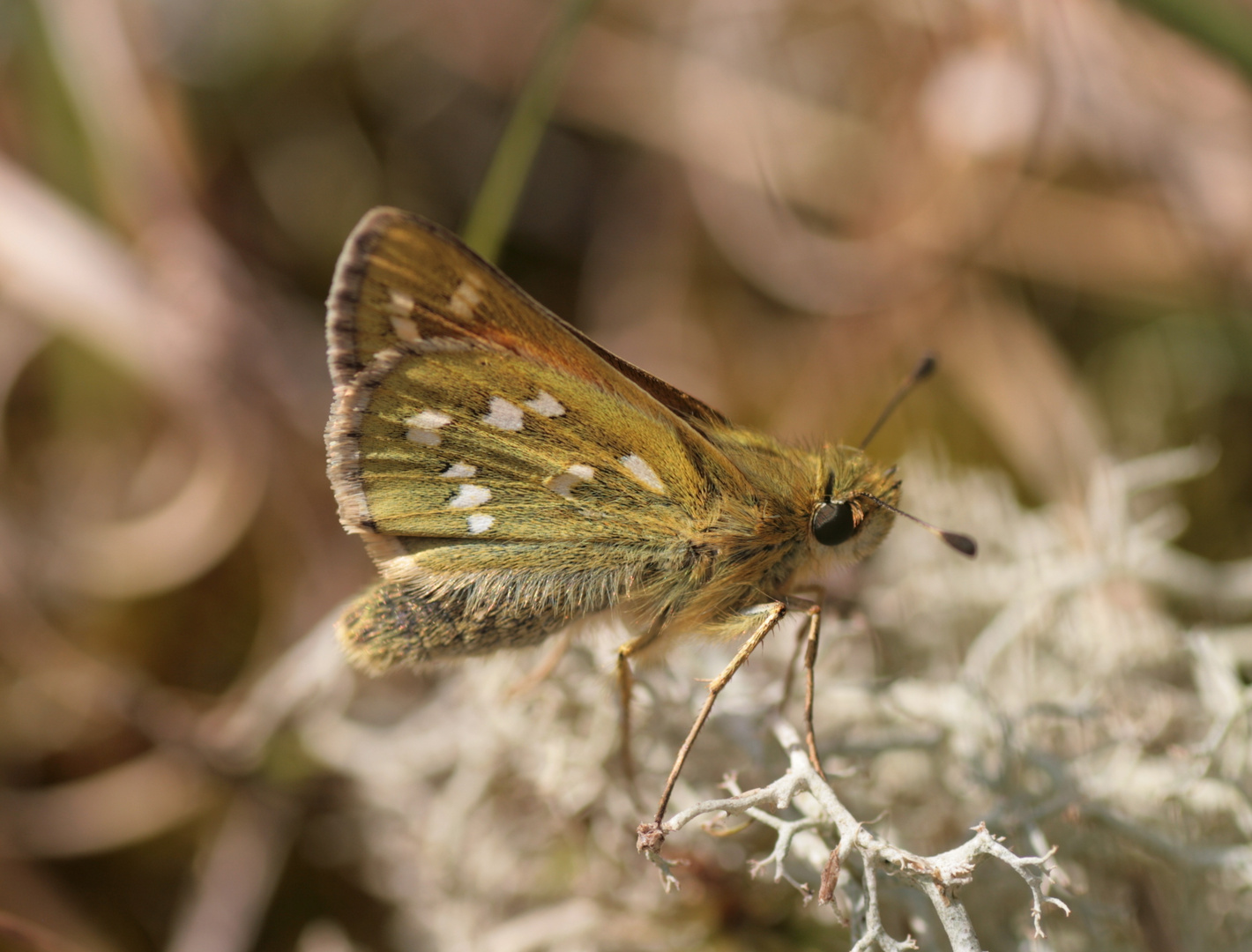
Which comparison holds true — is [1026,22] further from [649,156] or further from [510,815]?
[510,815]

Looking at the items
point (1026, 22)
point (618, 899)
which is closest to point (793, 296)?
point (1026, 22)

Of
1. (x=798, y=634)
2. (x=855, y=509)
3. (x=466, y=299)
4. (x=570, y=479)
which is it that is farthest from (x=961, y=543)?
(x=466, y=299)

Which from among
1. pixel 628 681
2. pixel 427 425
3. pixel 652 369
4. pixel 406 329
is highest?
pixel 406 329

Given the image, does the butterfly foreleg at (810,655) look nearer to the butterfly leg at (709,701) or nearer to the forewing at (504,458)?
the butterfly leg at (709,701)

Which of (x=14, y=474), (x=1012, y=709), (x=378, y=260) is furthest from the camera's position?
(x=14, y=474)

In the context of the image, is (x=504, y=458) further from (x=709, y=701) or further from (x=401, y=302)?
(x=709, y=701)

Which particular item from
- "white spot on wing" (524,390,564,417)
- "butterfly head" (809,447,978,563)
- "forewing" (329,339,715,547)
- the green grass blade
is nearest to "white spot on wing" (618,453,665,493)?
"forewing" (329,339,715,547)

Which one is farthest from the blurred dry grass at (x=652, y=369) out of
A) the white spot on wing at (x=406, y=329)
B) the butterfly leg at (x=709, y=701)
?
the white spot on wing at (x=406, y=329)
